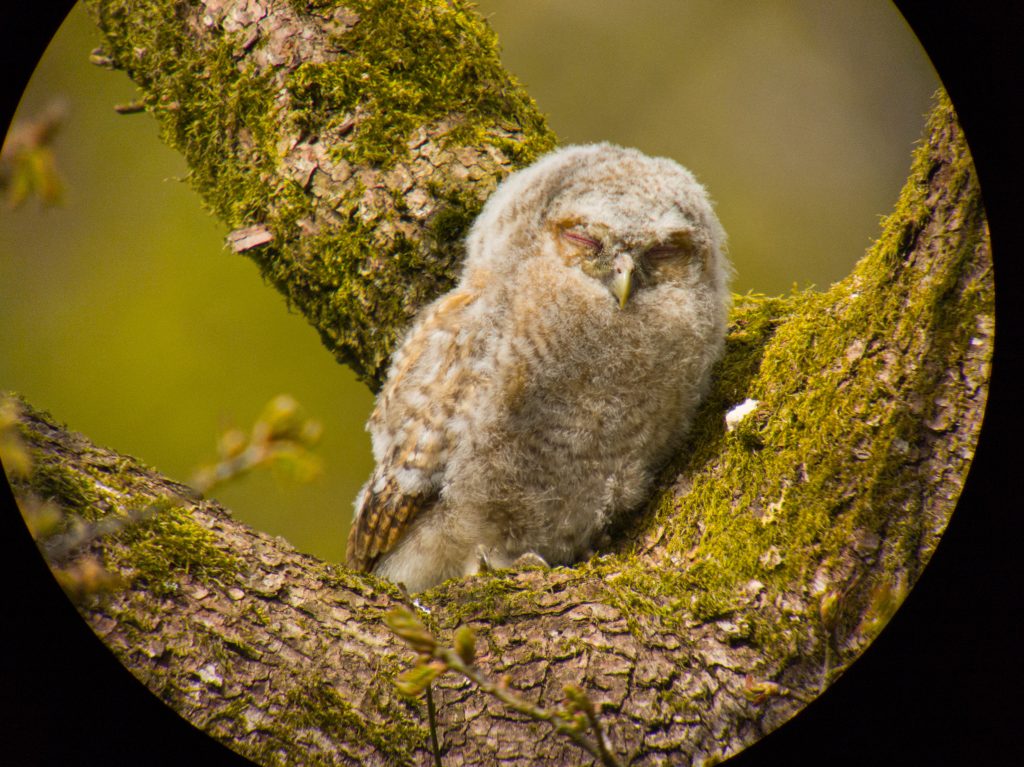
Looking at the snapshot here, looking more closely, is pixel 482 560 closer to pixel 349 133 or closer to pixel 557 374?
pixel 557 374

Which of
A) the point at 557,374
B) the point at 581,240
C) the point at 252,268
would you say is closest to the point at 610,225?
the point at 581,240

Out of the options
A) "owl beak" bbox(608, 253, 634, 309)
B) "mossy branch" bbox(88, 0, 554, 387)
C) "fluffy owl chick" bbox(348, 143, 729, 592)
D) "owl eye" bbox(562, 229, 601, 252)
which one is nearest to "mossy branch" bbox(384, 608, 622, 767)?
"fluffy owl chick" bbox(348, 143, 729, 592)

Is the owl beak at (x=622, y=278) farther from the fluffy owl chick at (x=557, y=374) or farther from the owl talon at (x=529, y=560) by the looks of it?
the owl talon at (x=529, y=560)

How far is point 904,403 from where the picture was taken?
4.76 ft

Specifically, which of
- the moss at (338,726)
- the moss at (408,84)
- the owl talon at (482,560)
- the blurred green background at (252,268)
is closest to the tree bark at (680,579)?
the moss at (338,726)

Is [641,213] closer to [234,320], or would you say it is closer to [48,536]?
[48,536]

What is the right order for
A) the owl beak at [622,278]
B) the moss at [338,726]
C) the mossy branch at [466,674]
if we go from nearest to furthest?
the mossy branch at [466,674] < the moss at [338,726] < the owl beak at [622,278]

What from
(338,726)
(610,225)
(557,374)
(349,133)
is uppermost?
(349,133)

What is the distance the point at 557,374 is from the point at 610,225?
371 millimetres

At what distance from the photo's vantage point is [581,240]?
6.36 feet

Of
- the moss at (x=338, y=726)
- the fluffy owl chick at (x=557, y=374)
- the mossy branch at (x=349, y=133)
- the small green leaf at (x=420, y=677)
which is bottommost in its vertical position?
the moss at (x=338, y=726)

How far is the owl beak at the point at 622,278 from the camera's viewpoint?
1845mm

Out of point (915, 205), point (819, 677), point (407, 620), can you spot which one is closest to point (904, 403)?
point (915, 205)

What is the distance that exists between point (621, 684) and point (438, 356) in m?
0.90
